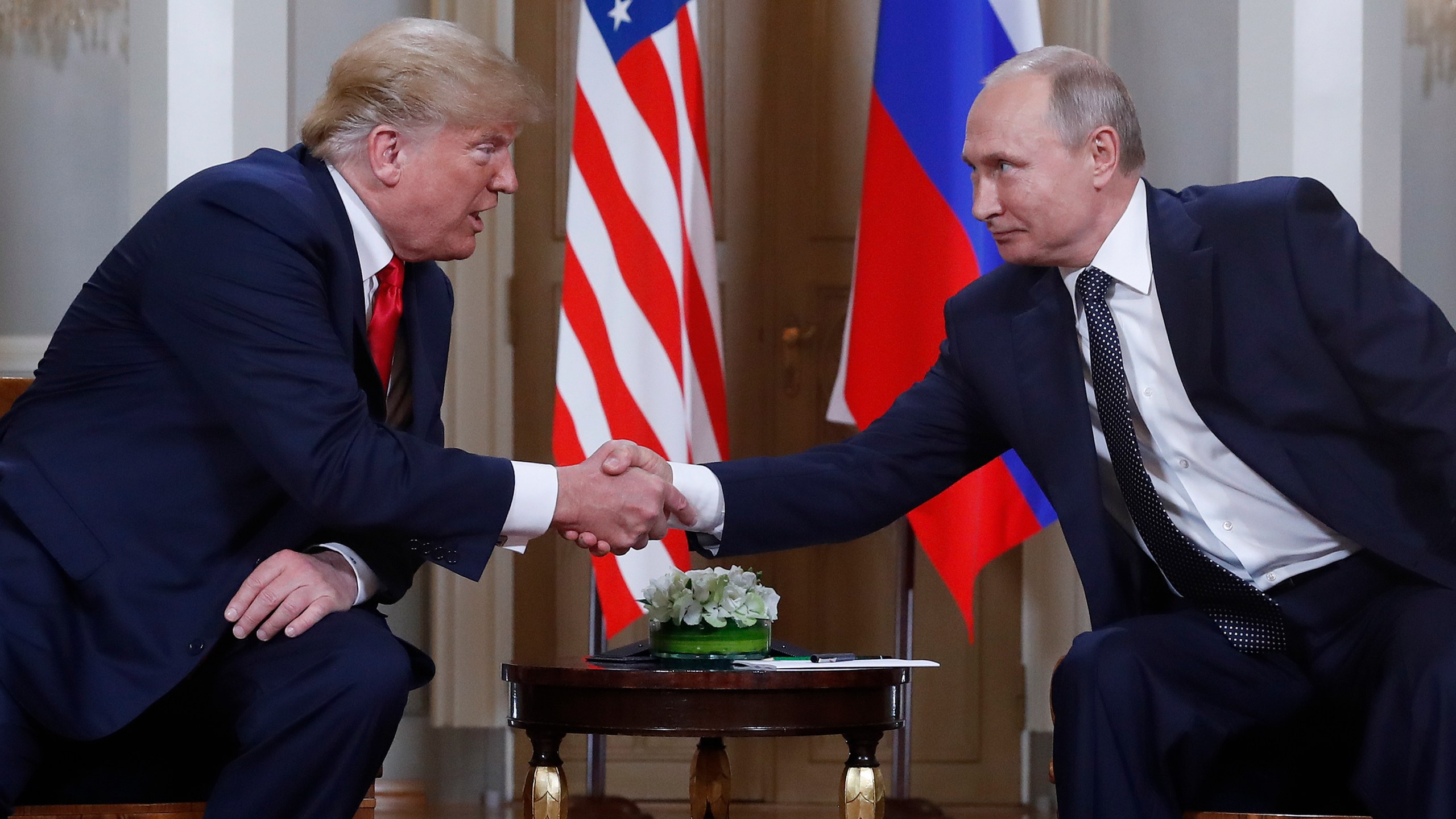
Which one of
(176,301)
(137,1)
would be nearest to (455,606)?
(137,1)

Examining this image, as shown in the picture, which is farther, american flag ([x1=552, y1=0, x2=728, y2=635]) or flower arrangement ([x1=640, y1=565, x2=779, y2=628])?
american flag ([x1=552, y1=0, x2=728, y2=635])

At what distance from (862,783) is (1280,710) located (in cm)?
62

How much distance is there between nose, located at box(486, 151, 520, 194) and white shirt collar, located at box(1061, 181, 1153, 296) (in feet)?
2.50

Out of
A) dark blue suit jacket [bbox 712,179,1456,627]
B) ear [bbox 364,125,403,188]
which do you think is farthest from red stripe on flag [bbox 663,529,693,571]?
ear [bbox 364,125,403,188]

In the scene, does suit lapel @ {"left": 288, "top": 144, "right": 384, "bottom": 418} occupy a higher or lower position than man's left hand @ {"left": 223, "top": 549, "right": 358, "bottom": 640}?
higher

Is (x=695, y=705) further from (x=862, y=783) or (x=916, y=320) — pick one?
(x=916, y=320)

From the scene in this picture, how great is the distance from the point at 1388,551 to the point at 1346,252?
356 millimetres

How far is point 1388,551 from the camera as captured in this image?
5.57 feet

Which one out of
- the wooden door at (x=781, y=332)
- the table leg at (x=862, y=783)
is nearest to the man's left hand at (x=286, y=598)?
the table leg at (x=862, y=783)

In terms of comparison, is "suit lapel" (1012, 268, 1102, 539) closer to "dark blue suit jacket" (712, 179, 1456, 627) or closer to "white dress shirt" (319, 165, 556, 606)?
"dark blue suit jacket" (712, 179, 1456, 627)

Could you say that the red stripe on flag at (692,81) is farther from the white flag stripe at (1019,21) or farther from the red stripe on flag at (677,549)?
the red stripe on flag at (677,549)

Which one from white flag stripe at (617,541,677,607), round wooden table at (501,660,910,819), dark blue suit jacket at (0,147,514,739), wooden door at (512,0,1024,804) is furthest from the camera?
wooden door at (512,0,1024,804)

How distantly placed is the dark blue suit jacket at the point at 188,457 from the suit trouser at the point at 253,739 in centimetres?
5

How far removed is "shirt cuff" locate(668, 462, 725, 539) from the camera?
84.2 inches
